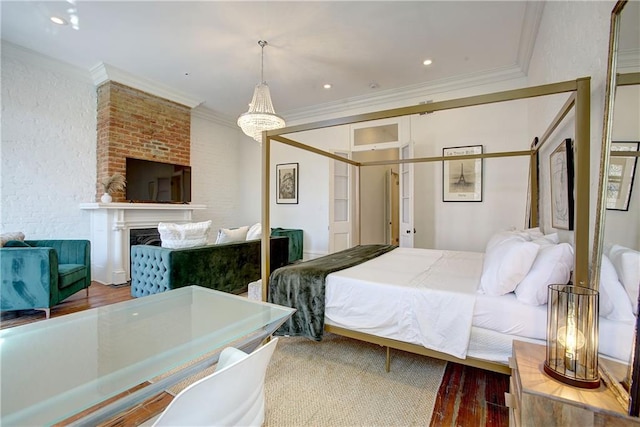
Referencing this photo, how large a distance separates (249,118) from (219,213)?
3.40 meters

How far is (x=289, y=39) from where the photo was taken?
3.43m

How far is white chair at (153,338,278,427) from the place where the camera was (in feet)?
2.25

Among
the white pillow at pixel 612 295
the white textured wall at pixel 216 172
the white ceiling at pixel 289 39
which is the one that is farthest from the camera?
the white textured wall at pixel 216 172

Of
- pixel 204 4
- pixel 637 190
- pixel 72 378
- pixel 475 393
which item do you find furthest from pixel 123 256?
pixel 637 190

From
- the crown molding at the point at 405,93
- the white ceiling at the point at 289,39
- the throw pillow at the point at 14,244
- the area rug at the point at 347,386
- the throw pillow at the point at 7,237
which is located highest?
the white ceiling at the point at 289,39

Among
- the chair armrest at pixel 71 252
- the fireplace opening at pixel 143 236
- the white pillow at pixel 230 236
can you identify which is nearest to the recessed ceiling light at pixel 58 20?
the chair armrest at pixel 71 252

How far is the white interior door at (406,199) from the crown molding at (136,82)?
3959 millimetres

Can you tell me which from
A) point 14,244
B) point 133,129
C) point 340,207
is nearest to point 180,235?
point 14,244

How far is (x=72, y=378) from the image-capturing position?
2.79ft

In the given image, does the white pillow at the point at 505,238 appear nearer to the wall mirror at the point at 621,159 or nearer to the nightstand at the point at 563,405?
the wall mirror at the point at 621,159

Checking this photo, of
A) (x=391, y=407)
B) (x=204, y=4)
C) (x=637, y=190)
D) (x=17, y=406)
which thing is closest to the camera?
(x=17, y=406)

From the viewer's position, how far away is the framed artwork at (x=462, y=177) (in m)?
4.22

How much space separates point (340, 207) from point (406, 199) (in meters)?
1.30

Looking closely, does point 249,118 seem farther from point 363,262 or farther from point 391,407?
point 391,407
